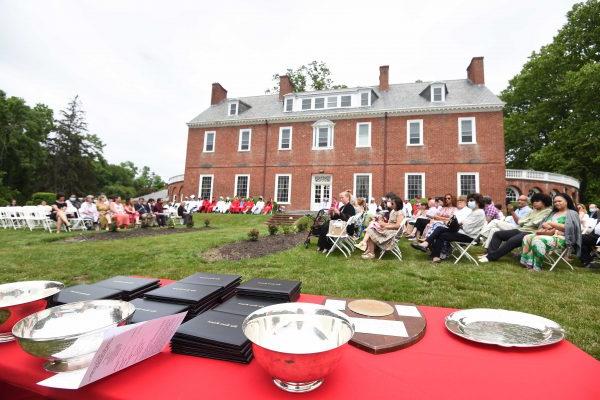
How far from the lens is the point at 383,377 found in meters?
0.99

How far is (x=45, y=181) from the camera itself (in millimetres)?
38000

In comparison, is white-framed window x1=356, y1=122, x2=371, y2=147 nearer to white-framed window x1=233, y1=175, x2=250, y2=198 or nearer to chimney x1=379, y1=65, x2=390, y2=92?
chimney x1=379, y1=65, x2=390, y2=92

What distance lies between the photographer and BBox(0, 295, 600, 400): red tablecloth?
0.90 meters

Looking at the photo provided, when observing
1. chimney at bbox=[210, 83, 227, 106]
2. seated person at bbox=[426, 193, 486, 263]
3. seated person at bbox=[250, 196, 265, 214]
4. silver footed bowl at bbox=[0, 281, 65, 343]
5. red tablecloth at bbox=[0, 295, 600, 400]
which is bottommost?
red tablecloth at bbox=[0, 295, 600, 400]

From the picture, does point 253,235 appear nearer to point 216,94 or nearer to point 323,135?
point 323,135

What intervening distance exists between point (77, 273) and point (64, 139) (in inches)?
1807

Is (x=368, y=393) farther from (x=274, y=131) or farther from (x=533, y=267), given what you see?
(x=274, y=131)

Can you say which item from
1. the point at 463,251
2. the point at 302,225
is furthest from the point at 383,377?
the point at 302,225

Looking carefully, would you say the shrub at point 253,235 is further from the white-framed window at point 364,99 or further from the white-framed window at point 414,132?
the white-framed window at point 364,99

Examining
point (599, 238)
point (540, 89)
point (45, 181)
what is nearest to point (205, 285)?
point (599, 238)

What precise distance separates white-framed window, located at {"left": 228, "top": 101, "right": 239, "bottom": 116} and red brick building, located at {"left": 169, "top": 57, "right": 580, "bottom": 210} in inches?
3.2

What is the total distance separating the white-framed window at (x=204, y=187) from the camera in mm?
23797

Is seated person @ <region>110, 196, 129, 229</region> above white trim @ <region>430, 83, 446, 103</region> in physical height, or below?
below

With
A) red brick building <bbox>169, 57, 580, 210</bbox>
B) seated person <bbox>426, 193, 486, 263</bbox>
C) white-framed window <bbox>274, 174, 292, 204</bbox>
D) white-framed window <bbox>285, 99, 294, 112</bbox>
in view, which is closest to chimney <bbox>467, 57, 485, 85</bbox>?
red brick building <bbox>169, 57, 580, 210</bbox>
